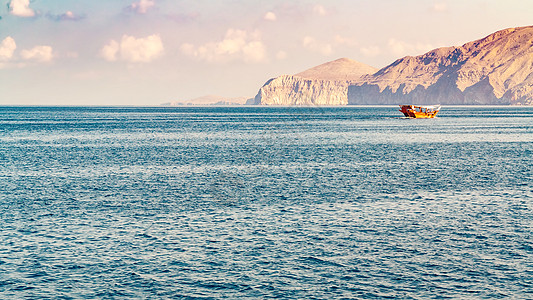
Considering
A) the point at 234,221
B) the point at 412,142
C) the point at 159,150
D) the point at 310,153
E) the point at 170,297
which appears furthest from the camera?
the point at 412,142

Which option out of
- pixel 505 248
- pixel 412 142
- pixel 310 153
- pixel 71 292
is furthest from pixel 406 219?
pixel 412 142

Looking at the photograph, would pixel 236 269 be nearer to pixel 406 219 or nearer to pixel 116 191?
pixel 406 219

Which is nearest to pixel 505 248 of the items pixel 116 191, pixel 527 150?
pixel 116 191

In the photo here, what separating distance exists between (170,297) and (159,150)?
72.6 m

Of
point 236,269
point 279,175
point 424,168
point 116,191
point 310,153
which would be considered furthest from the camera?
point 310,153

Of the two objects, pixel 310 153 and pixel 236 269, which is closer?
pixel 236 269

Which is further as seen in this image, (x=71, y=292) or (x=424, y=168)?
(x=424, y=168)

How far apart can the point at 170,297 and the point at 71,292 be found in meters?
4.66

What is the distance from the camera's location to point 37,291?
86.8 feet

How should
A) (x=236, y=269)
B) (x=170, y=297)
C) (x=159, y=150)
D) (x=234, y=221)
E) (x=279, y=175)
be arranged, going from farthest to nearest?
(x=159, y=150)
(x=279, y=175)
(x=234, y=221)
(x=236, y=269)
(x=170, y=297)

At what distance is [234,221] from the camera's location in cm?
4031

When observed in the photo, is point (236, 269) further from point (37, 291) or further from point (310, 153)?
point (310, 153)

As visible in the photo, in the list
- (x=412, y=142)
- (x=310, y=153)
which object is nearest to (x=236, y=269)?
(x=310, y=153)

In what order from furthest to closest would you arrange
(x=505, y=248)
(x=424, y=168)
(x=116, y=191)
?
(x=424, y=168), (x=116, y=191), (x=505, y=248)
